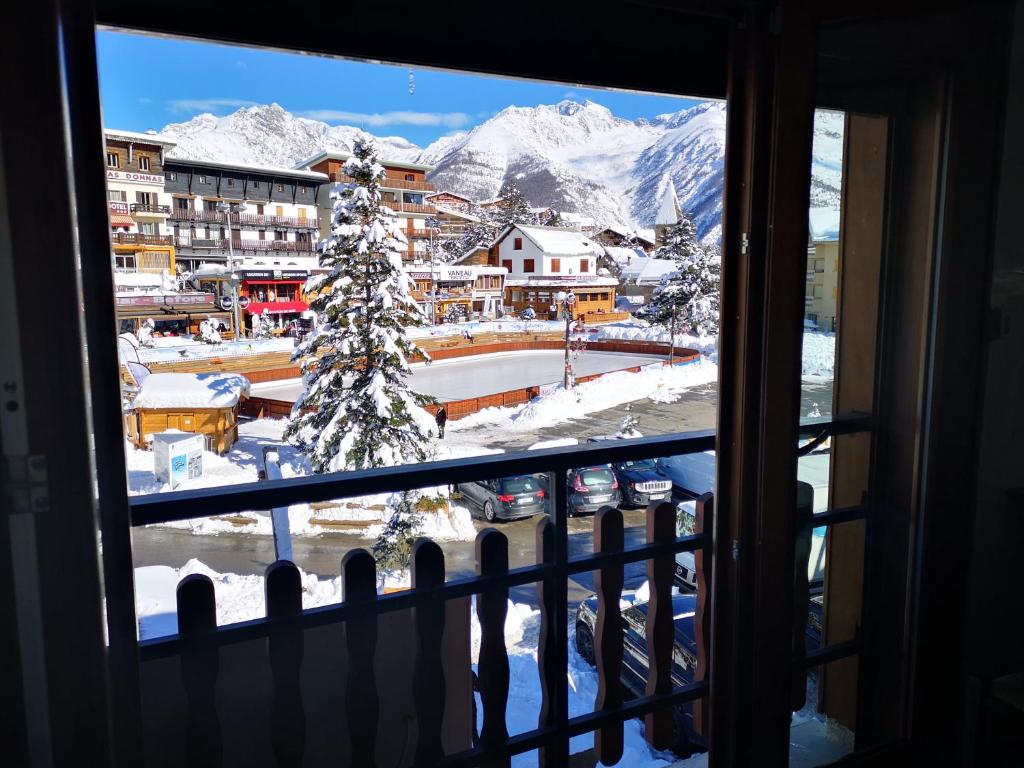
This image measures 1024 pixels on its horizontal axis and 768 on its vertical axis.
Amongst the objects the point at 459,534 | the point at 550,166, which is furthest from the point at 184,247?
the point at 459,534

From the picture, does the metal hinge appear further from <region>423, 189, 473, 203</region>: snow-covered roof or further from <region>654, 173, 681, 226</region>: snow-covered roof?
<region>654, 173, 681, 226</region>: snow-covered roof

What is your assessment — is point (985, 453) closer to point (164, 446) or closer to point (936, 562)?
point (936, 562)

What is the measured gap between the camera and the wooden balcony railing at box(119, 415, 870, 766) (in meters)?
0.95

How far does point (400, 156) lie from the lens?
1263cm

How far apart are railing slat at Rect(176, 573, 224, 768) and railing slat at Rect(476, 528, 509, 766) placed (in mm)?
399

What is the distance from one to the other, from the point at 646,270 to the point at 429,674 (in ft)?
90.9

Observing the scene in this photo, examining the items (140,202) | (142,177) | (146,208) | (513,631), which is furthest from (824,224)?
(140,202)

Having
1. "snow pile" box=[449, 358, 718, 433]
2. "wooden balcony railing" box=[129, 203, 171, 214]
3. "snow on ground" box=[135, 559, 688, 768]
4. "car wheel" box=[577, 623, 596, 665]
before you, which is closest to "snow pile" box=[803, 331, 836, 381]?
"snow on ground" box=[135, 559, 688, 768]

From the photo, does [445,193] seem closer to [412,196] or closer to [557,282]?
[412,196]

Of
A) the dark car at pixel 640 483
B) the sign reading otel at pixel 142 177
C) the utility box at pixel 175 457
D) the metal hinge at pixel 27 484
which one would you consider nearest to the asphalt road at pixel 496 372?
the sign reading otel at pixel 142 177

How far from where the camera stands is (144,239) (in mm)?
14508

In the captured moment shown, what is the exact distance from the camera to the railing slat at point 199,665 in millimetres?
931

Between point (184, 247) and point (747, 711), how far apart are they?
1568cm

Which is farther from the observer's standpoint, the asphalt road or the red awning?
the red awning
